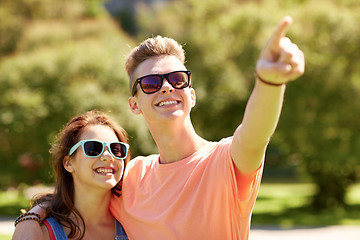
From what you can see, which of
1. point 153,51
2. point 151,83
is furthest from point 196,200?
point 153,51

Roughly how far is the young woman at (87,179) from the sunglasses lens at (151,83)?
475mm

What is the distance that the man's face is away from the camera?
2836 mm

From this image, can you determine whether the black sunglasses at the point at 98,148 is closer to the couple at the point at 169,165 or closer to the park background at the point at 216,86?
the couple at the point at 169,165

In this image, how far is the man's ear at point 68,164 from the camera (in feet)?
10.8

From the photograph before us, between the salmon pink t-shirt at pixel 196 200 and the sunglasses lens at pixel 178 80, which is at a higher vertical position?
the sunglasses lens at pixel 178 80

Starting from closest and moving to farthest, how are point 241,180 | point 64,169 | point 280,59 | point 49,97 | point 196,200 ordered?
point 280,59 → point 241,180 → point 196,200 → point 64,169 → point 49,97

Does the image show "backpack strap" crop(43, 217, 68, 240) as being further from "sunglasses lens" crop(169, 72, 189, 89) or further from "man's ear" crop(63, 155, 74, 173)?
"sunglasses lens" crop(169, 72, 189, 89)

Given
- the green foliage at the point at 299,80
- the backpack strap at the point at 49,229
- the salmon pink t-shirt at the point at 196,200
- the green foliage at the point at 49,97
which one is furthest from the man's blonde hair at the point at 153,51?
the green foliage at the point at 299,80

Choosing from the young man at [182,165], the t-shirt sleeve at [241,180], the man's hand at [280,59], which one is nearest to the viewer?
the man's hand at [280,59]

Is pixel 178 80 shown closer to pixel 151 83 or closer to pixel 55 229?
pixel 151 83

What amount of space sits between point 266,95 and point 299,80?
11.7 m

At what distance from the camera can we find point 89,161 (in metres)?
3.16

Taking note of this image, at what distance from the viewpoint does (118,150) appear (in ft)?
10.6

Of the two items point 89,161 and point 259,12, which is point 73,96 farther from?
point 89,161
